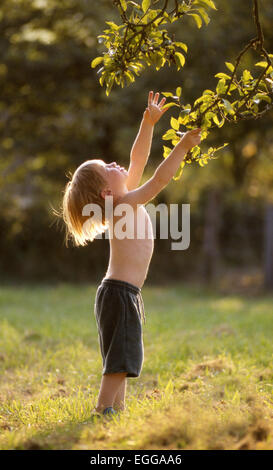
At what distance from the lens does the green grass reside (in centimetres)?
265

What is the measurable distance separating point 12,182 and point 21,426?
13080mm

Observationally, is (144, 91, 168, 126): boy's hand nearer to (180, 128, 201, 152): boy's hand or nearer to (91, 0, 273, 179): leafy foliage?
(91, 0, 273, 179): leafy foliage

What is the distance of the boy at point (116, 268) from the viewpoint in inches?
127

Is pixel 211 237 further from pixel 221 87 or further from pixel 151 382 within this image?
pixel 221 87

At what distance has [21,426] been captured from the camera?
329 centimetres

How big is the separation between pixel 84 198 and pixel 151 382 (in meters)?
1.92

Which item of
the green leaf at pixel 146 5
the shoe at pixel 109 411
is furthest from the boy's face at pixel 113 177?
the shoe at pixel 109 411

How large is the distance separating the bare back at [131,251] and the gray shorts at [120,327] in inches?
2.1

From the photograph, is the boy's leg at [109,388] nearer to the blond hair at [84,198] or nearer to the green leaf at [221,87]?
the blond hair at [84,198]

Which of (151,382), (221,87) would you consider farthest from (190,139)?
(151,382)

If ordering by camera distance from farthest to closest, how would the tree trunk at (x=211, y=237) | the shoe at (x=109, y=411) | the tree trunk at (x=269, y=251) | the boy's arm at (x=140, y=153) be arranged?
1. the tree trunk at (x=211, y=237)
2. the tree trunk at (x=269, y=251)
3. the boy's arm at (x=140, y=153)
4. the shoe at (x=109, y=411)

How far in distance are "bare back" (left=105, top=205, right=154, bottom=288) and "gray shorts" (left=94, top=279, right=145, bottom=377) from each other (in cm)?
5

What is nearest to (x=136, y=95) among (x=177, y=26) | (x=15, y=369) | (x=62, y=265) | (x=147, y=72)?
(x=147, y=72)

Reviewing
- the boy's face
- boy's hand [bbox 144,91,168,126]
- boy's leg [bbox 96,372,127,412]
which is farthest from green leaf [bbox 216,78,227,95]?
boy's leg [bbox 96,372,127,412]
